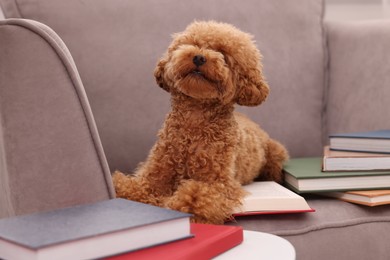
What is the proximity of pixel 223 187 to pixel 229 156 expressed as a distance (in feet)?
0.26

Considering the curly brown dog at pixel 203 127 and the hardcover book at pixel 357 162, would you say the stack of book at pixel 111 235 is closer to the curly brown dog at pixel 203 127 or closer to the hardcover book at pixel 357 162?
the curly brown dog at pixel 203 127

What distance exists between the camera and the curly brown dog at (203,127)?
1089 mm

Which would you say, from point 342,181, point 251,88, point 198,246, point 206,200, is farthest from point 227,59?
point 198,246

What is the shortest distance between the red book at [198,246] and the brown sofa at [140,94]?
0.25m

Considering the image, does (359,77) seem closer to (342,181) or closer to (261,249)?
(342,181)

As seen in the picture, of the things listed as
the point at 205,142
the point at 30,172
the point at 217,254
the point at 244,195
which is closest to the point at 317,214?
the point at 244,195

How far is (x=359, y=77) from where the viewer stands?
1.65 m

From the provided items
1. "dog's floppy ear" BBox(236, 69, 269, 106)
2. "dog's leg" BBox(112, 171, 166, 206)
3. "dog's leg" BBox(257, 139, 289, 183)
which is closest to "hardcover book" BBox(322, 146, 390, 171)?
"dog's leg" BBox(257, 139, 289, 183)

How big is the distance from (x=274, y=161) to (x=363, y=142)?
237 millimetres

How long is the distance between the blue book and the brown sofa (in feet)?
0.54

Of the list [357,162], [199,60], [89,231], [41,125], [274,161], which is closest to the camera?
[89,231]

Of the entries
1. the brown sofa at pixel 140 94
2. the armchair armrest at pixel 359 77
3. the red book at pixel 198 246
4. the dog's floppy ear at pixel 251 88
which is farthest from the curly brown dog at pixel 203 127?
the armchair armrest at pixel 359 77

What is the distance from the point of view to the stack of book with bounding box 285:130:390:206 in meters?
1.24

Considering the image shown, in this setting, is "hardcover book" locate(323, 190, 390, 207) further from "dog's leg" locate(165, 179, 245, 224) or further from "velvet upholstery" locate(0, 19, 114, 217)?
"velvet upholstery" locate(0, 19, 114, 217)
